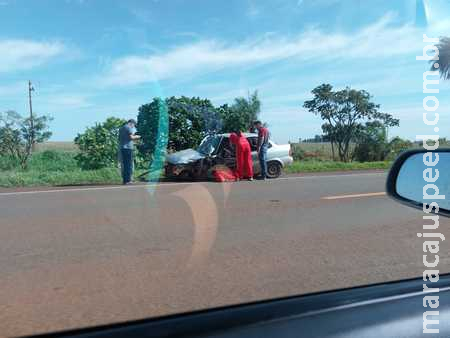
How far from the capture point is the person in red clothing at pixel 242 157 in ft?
47.9

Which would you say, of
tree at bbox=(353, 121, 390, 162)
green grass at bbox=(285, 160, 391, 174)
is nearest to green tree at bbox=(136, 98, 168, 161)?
green grass at bbox=(285, 160, 391, 174)

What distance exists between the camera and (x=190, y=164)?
1470 centimetres

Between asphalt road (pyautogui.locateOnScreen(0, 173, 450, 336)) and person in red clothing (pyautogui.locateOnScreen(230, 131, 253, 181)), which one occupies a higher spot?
person in red clothing (pyautogui.locateOnScreen(230, 131, 253, 181))

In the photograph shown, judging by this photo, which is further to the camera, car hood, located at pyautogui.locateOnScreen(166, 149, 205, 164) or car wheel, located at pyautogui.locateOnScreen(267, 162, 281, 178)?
car wheel, located at pyautogui.locateOnScreen(267, 162, 281, 178)

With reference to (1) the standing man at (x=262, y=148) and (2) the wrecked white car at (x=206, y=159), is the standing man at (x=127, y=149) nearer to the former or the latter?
(2) the wrecked white car at (x=206, y=159)

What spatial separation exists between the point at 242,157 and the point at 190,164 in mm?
1454

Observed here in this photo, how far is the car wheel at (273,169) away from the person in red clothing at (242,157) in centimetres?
106

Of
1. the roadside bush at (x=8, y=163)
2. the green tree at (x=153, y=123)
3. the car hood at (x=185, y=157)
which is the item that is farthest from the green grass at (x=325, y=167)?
the roadside bush at (x=8, y=163)

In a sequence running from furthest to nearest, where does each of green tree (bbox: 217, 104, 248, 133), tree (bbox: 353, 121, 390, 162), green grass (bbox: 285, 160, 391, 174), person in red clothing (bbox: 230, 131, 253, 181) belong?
tree (bbox: 353, 121, 390, 162) < green tree (bbox: 217, 104, 248, 133) < green grass (bbox: 285, 160, 391, 174) < person in red clothing (bbox: 230, 131, 253, 181)

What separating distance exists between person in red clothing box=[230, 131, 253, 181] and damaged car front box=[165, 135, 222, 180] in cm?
64

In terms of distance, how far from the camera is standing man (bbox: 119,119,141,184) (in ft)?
45.4

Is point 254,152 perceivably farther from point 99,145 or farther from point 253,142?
point 99,145

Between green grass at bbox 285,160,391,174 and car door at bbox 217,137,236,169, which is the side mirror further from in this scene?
green grass at bbox 285,160,391,174

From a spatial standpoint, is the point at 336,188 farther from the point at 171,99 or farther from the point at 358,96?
the point at 358,96
